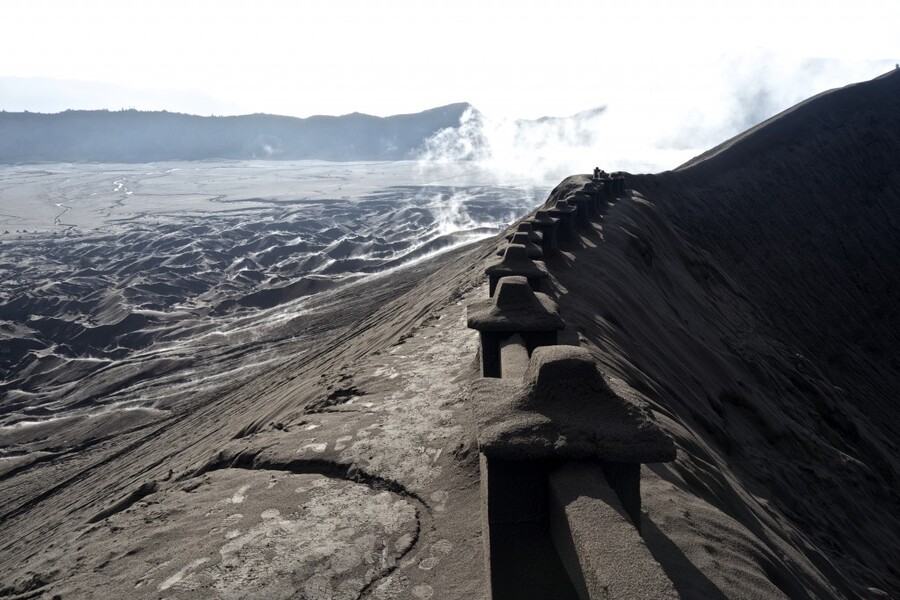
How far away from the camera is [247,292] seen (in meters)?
32.3

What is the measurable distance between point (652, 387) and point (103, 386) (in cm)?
1985

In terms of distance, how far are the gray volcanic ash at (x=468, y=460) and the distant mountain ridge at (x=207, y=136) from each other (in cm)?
11642

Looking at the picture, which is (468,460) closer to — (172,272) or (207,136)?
(172,272)

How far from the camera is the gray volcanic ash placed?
3.49m

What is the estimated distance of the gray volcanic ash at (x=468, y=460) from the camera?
349 centimetres

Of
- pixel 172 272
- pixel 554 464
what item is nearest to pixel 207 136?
pixel 172 272

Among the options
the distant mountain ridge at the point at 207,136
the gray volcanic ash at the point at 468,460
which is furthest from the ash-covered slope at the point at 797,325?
the distant mountain ridge at the point at 207,136

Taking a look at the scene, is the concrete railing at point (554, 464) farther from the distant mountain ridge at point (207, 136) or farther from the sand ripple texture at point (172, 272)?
the distant mountain ridge at point (207, 136)

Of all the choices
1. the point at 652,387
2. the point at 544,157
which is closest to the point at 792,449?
the point at 652,387

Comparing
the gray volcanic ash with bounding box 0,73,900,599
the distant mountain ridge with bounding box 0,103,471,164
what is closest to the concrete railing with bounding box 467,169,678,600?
the gray volcanic ash with bounding box 0,73,900,599

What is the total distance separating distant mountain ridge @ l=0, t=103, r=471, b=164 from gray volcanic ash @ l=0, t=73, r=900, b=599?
11642cm

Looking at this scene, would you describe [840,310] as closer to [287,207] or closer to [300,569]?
[300,569]

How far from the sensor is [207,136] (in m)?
127

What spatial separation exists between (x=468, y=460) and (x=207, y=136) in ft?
443
